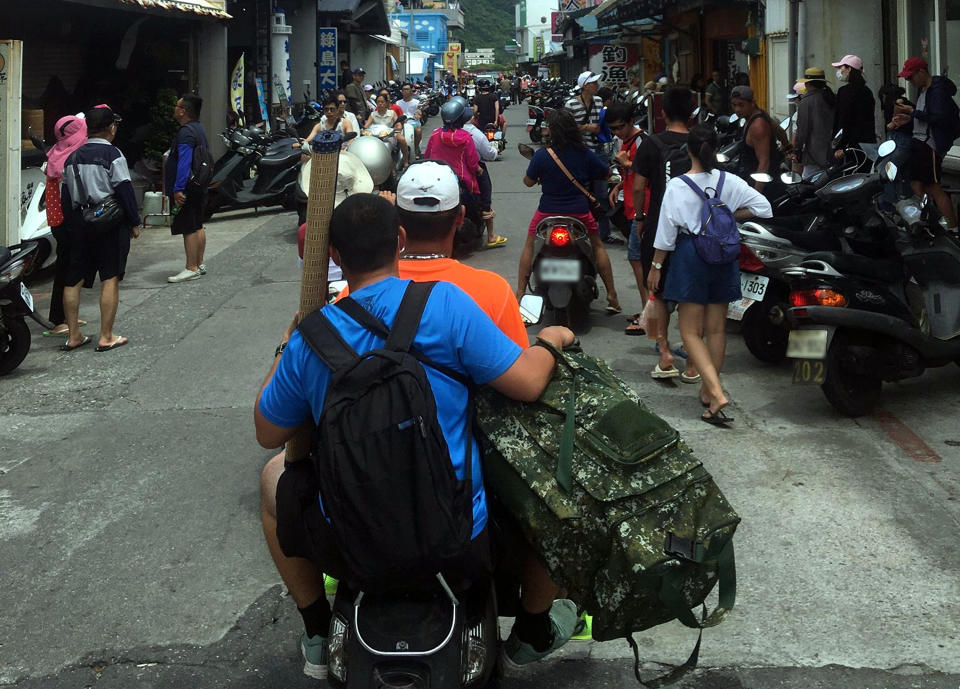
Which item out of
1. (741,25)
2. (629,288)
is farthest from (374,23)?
(629,288)

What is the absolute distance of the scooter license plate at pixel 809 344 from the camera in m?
6.41

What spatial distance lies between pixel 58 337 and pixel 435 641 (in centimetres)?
742

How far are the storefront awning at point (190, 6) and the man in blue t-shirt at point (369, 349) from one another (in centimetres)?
1241

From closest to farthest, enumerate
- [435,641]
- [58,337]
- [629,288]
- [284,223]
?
[435,641]
[58,337]
[629,288]
[284,223]

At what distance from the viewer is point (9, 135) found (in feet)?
33.7

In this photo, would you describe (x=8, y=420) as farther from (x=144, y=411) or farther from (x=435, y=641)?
(x=435, y=641)

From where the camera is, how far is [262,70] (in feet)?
86.6

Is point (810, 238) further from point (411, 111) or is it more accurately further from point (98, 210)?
point (411, 111)

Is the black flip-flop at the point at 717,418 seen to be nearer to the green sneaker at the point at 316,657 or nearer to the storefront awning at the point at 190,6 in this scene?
the green sneaker at the point at 316,657

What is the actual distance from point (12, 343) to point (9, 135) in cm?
279

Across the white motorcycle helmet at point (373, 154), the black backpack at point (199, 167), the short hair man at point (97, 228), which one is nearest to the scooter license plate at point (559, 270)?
the white motorcycle helmet at point (373, 154)

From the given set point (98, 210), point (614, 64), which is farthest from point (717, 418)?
point (614, 64)

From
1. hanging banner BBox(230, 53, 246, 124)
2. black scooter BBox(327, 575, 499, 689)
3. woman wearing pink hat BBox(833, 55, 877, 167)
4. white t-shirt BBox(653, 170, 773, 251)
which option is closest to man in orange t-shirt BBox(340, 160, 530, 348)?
black scooter BBox(327, 575, 499, 689)

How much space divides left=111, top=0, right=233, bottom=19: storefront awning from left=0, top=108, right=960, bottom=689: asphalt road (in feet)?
22.9
